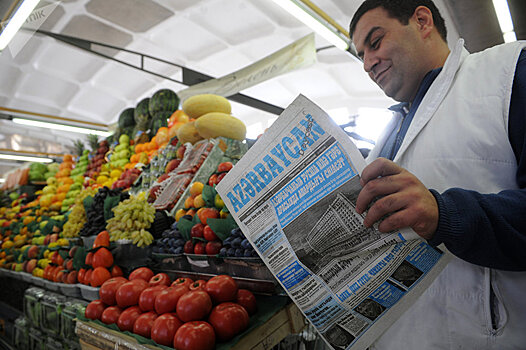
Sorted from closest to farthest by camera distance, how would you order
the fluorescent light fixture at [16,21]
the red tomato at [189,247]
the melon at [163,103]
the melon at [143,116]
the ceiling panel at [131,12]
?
the red tomato at [189,247]
the fluorescent light fixture at [16,21]
the melon at [163,103]
the melon at [143,116]
the ceiling panel at [131,12]

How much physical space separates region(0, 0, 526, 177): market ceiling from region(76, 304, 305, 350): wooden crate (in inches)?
119

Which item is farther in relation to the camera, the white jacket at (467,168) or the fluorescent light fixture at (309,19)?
the fluorescent light fixture at (309,19)

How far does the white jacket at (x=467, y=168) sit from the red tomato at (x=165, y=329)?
772mm

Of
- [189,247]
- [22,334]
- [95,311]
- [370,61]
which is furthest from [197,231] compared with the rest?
[22,334]

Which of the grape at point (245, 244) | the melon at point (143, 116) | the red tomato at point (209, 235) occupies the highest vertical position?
the melon at point (143, 116)

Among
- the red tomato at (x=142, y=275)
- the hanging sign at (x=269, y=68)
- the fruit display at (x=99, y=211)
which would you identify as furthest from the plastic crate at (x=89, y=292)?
the hanging sign at (x=269, y=68)

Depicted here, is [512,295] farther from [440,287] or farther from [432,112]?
[432,112]

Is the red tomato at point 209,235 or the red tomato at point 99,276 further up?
the red tomato at point 209,235

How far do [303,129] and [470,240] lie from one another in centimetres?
40

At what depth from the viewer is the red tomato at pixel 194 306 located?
1.11 metres

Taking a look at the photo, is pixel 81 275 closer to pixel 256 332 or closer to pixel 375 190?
pixel 256 332

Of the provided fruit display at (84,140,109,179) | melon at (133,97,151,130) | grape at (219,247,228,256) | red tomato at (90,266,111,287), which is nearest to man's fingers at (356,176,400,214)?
grape at (219,247,228,256)

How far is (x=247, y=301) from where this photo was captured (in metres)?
1.19

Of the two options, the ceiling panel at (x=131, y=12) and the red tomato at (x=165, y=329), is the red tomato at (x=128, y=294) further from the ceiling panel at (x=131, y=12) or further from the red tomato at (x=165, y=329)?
the ceiling panel at (x=131, y=12)
